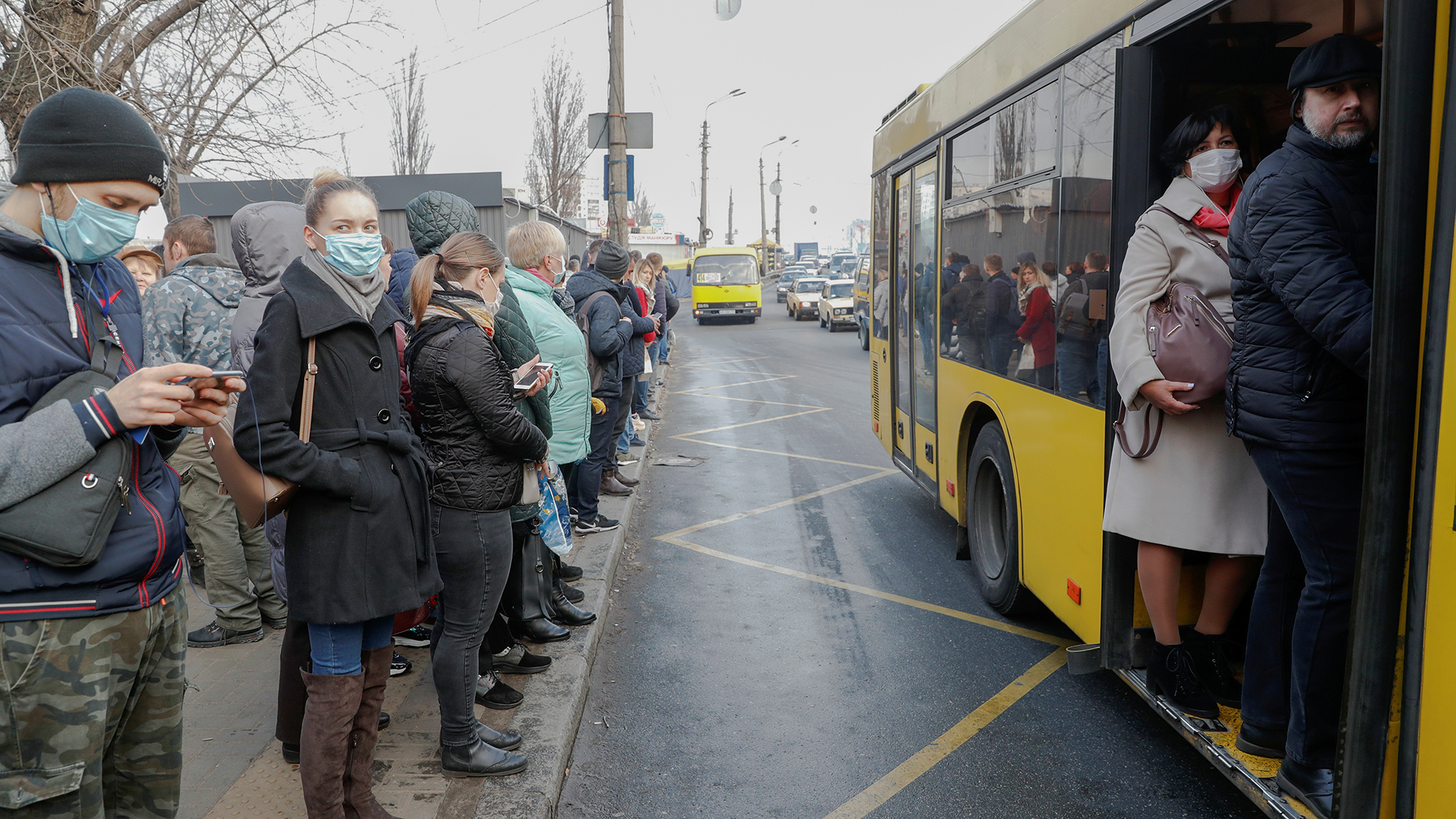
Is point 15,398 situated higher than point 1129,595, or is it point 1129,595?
point 15,398

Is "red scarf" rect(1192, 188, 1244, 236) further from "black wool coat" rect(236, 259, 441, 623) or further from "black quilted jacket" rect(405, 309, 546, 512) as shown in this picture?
"black wool coat" rect(236, 259, 441, 623)

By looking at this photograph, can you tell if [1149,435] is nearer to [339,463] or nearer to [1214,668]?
[1214,668]

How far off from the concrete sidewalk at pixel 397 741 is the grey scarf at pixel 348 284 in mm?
1606

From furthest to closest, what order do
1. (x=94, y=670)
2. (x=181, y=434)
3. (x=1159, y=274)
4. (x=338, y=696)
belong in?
(x=1159, y=274) → (x=338, y=696) → (x=181, y=434) → (x=94, y=670)

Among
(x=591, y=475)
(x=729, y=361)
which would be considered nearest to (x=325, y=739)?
(x=591, y=475)

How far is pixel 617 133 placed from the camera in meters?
13.1

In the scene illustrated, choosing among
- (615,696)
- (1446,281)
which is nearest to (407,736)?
(615,696)

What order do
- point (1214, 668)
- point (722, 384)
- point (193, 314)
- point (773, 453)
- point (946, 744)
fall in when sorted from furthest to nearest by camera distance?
point (722, 384)
point (773, 453)
point (193, 314)
point (946, 744)
point (1214, 668)

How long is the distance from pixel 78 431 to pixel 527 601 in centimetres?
279

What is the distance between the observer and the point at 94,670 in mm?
1918

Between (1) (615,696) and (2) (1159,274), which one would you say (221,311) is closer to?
(1) (615,696)

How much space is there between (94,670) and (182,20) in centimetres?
717

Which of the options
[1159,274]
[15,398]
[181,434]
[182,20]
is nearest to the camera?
[15,398]

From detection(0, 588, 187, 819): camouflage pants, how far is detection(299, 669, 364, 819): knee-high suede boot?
21.4 inches
